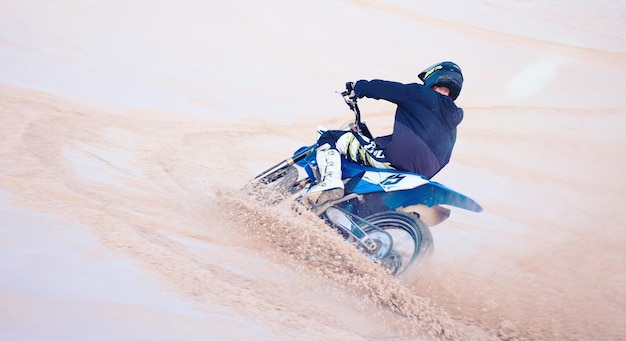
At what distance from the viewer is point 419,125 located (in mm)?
4188

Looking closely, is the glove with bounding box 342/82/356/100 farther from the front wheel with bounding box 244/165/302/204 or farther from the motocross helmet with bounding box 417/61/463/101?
the front wheel with bounding box 244/165/302/204

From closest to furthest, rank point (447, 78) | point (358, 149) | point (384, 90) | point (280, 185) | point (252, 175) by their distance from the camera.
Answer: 1. point (447, 78)
2. point (384, 90)
3. point (358, 149)
4. point (280, 185)
5. point (252, 175)

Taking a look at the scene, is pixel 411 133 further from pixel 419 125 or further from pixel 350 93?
pixel 350 93

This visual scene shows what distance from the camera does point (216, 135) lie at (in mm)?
7727

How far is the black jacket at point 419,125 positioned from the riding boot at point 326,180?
0.35 meters

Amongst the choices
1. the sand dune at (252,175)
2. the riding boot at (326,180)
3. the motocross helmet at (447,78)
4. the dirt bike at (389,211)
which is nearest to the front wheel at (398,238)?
the dirt bike at (389,211)

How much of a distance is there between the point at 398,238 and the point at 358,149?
2.17ft

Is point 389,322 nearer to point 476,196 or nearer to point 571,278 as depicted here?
point 571,278

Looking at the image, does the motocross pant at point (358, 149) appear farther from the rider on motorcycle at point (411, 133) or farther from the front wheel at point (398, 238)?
the front wheel at point (398, 238)

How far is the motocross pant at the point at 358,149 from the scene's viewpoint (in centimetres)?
442

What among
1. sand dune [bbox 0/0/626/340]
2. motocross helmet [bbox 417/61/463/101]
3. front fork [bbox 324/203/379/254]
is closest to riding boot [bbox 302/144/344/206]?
front fork [bbox 324/203/379/254]

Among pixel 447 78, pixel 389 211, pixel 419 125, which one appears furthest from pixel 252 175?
pixel 447 78

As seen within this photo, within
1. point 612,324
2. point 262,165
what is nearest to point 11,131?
point 262,165

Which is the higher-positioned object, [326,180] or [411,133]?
[411,133]
